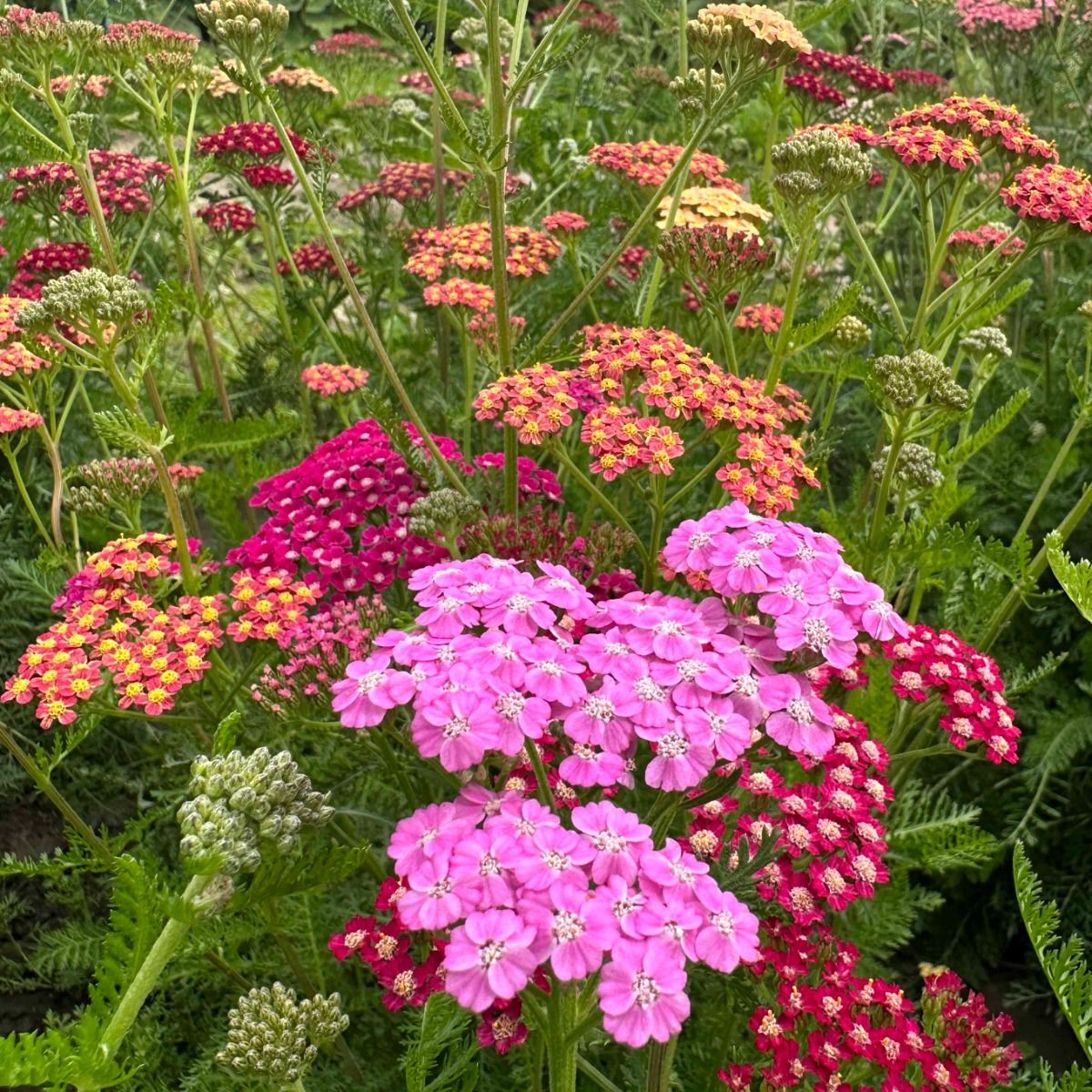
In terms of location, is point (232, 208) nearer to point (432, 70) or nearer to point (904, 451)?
point (432, 70)

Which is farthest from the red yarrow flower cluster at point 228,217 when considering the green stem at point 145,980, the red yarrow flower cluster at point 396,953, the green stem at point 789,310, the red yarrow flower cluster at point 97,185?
the green stem at point 145,980

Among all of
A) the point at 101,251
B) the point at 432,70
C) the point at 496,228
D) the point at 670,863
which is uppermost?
the point at 432,70

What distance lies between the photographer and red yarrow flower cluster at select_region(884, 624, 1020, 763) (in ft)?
6.59

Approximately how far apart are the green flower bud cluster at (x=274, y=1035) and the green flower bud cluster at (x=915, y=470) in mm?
1750

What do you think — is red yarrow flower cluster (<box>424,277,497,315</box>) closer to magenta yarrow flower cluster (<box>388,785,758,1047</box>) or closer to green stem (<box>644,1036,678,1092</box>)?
A: magenta yarrow flower cluster (<box>388,785,758,1047</box>)

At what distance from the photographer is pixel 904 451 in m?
2.49

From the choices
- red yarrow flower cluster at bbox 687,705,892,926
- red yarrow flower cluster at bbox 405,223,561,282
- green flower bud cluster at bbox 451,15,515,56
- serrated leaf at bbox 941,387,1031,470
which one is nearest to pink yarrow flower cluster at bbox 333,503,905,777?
red yarrow flower cluster at bbox 687,705,892,926

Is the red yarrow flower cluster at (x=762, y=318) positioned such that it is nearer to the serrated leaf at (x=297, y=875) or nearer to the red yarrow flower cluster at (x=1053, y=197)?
the red yarrow flower cluster at (x=1053, y=197)

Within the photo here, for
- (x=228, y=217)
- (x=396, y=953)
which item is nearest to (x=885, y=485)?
(x=396, y=953)

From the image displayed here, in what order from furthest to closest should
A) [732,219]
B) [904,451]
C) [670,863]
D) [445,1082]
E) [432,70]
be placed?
[732,219]
[904,451]
[432,70]
[445,1082]
[670,863]

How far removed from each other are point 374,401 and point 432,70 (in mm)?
707

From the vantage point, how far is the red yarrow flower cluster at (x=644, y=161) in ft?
10.1

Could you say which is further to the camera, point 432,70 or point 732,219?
point 732,219

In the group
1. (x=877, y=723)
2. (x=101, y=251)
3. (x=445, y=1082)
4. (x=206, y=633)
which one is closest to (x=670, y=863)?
(x=445, y=1082)
